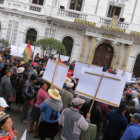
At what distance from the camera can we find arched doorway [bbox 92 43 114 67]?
17.4 metres

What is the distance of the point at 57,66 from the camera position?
15.5 ft

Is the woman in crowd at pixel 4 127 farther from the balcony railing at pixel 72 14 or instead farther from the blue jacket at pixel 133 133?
the balcony railing at pixel 72 14

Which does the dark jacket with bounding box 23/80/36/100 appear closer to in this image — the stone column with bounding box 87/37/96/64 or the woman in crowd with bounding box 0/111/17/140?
the woman in crowd with bounding box 0/111/17/140

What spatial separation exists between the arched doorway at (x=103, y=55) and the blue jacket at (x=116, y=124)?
13.7m

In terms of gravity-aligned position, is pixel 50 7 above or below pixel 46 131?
above

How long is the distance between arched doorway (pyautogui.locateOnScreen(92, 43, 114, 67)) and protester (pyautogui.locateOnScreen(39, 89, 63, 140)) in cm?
1389

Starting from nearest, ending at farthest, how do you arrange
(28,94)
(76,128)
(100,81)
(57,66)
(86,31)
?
1. (76,128)
2. (100,81)
3. (57,66)
4. (28,94)
5. (86,31)

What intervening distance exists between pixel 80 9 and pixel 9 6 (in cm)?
669

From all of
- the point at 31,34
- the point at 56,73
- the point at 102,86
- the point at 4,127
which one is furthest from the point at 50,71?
the point at 31,34

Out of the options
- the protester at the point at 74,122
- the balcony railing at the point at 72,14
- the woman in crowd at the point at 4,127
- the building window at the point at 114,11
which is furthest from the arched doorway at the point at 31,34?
the woman in crowd at the point at 4,127

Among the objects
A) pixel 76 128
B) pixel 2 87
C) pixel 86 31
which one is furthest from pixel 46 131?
pixel 86 31

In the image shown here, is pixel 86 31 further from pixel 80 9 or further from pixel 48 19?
pixel 48 19

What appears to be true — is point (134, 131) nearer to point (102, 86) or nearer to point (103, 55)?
point (102, 86)

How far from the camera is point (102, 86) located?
3826mm
